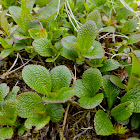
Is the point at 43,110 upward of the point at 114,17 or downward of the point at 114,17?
downward

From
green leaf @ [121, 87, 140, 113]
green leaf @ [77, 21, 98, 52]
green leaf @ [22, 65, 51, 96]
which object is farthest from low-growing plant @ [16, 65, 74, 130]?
green leaf @ [121, 87, 140, 113]

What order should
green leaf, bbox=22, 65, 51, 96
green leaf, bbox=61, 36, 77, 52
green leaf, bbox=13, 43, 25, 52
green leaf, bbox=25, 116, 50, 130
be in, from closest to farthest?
green leaf, bbox=25, 116, 50, 130, green leaf, bbox=22, 65, 51, 96, green leaf, bbox=61, 36, 77, 52, green leaf, bbox=13, 43, 25, 52

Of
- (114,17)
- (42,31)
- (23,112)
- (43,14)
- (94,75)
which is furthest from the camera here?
(114,17)

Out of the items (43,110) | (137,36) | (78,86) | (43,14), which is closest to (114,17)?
(137,36)

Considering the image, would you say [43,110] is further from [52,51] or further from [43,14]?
[43,14]

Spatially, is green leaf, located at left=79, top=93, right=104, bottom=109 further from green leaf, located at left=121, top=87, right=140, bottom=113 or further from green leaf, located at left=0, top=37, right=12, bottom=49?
green leaf, located at left=0, top=37, right=12, bottom=49

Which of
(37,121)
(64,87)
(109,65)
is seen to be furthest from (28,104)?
(109,65)

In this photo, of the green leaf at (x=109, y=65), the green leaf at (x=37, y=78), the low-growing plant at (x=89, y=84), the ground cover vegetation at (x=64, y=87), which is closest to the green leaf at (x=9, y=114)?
the ground cover vegetation at (x=64, y=87)
